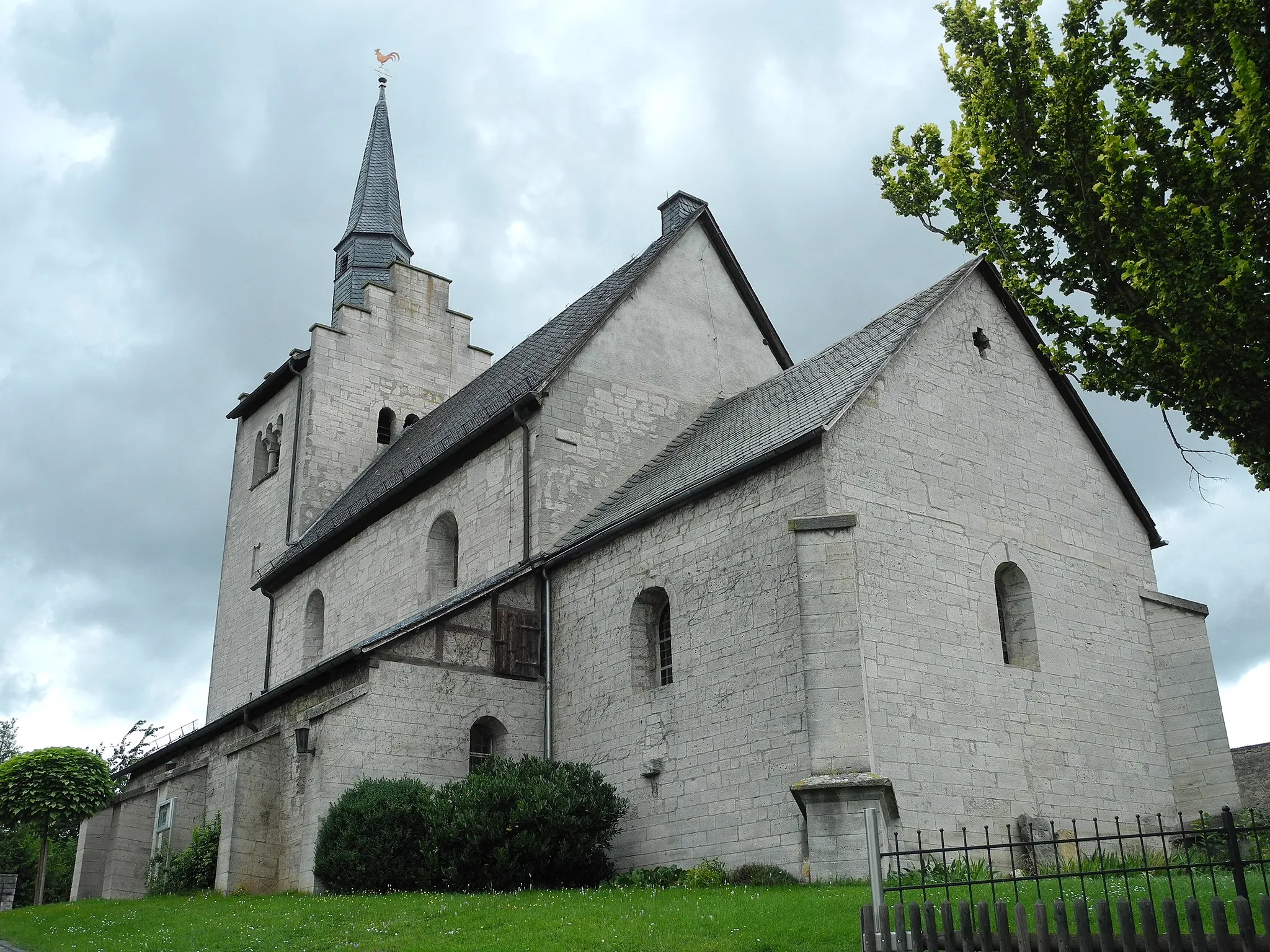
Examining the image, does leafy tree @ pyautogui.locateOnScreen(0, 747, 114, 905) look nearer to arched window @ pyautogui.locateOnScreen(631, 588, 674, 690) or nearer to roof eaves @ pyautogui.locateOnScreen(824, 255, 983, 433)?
arched window @ pyautogui.locateOnScreen(631, 588, 674, 690)

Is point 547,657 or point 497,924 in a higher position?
point 547,657

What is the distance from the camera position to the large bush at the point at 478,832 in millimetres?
16234

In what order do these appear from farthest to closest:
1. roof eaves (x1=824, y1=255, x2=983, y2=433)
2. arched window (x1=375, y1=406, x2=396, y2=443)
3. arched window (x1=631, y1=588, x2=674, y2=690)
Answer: arched window (x1=375, y1=406, x2=396, y2=443)
arched window (x1=631, y1=588, x2=674, y2=690)
roof eaves (x1=824, y1=255, x2=983, y2=433)

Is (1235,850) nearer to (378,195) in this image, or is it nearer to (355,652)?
(355,652)

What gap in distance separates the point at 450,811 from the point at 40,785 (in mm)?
10712

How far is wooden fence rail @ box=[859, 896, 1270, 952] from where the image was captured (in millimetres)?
7293

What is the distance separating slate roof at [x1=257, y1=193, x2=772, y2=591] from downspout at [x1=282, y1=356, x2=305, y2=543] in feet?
2.87

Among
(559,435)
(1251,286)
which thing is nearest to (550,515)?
(559,435)

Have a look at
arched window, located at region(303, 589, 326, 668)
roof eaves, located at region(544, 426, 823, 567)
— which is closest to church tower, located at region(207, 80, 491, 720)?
arched window, located at region(303, 589, 326, 668)

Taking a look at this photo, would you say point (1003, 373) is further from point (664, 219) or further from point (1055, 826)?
point (664, 219)

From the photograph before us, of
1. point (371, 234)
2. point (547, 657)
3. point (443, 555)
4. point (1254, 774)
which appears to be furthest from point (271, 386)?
point (1254, 774)

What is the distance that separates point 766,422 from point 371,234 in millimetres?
22434

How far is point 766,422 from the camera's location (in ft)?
65.5

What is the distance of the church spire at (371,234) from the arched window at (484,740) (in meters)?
19.0
